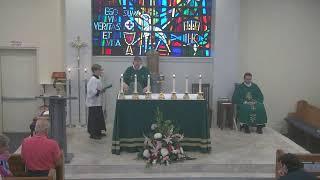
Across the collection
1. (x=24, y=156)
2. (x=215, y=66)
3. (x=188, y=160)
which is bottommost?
(x=188, y=160)

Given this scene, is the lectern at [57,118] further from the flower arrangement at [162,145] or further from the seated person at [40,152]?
the seated person at [40,152]

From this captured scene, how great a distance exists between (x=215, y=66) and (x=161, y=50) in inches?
49.2

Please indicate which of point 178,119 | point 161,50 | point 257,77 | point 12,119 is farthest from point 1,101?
point 257,77

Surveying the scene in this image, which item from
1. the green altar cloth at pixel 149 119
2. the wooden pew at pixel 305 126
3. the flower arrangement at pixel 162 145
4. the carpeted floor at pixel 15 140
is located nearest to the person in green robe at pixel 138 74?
the green altar cloth at pixel 149 119

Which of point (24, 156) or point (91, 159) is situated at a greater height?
point (24, 156)

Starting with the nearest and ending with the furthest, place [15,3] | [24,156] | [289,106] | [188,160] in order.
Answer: [24,156], [188,160], [15,3], [289,106]

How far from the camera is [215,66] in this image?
35.4 ft

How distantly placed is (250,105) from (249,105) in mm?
21

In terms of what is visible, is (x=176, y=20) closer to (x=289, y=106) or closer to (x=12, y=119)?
(x=289, y=106)

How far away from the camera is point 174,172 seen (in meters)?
7.62

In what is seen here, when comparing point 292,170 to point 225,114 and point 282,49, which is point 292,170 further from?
point 282,49

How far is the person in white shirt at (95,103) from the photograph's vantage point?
8.85 m

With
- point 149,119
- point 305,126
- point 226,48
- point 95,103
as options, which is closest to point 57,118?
point 149,119

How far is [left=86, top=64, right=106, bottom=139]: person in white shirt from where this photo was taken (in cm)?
885
